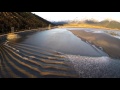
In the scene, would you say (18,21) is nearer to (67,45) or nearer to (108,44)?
(67,45)

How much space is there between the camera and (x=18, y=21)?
23781 mm

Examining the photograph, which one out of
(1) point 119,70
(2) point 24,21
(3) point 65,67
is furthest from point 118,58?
(2) point 24,21

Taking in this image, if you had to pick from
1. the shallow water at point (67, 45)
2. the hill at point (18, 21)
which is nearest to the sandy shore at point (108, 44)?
the shallow water at point (67, 45)

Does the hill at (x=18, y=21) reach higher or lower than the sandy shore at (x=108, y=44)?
higher

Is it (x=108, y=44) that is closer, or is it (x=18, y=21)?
(x=108, y=44)

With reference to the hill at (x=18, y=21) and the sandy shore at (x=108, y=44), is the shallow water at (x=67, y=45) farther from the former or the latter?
the hill at (x=18, y=21)

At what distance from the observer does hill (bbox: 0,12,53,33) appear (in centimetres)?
1972

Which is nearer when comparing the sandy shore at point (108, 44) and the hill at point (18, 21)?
the sandy shore at point (108, 44)

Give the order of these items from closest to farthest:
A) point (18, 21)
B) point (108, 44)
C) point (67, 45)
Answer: point (67, 45)
point (108, 44)
point (18, 21)

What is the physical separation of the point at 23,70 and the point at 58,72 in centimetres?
159

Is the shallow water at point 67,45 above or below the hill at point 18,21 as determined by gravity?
below

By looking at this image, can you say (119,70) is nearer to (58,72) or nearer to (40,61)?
(58,72)

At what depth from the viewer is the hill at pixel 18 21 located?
64.7 ft

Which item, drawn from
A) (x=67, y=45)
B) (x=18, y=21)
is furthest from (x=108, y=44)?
(x=18, y=21)
